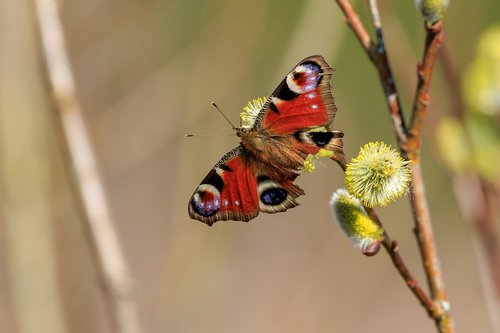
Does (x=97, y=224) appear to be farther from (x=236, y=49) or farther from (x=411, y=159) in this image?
(x=236, y=49)

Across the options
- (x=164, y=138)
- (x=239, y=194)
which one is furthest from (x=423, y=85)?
(x=164, y=138)

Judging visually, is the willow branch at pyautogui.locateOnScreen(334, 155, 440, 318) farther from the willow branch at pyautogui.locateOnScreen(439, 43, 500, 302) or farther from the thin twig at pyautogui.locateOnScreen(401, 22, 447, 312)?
the willow branch at pyautogui.locateOnScreen(439, 43, 500, 302)

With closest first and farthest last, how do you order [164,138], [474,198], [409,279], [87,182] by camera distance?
[409,279] < [87,182] < [474,198] < [164,138]

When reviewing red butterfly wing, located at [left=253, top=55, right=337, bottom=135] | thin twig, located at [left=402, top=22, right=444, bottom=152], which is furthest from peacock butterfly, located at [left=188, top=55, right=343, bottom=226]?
thin twig, located at [left=402, top=22, right=444, bottom=152]

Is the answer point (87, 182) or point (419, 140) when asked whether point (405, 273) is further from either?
point (87, 182)

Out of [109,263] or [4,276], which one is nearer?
[109,263]

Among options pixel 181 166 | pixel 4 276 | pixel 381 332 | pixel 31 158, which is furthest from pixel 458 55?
pixel 381 332
